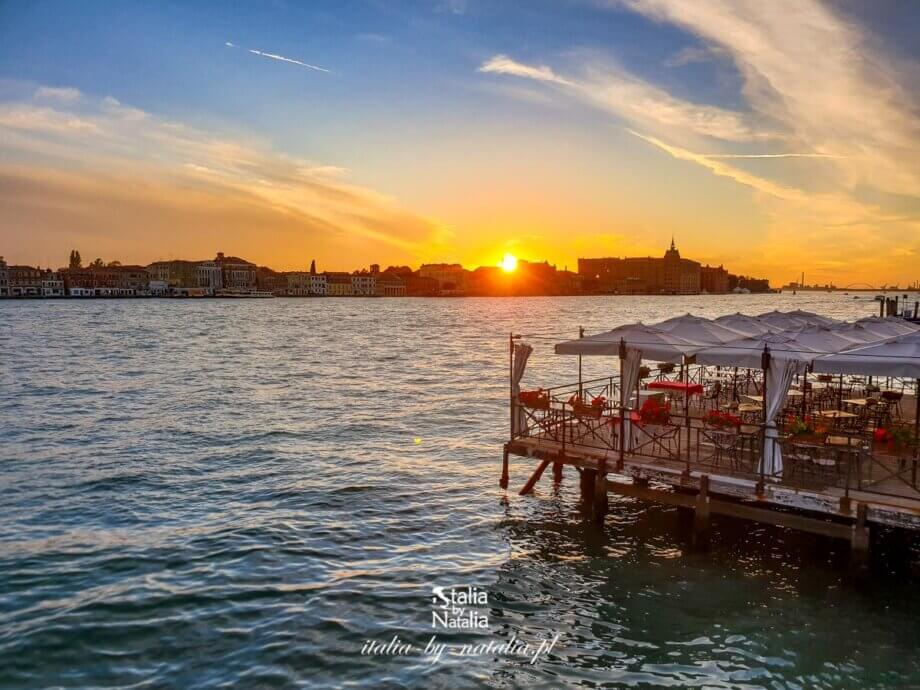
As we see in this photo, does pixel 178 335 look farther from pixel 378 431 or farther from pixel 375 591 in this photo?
pixel 375 591

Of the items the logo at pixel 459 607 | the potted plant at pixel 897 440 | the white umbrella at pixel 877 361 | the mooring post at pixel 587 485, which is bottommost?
the logo at pixel 459 607

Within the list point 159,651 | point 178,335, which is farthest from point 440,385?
point 178,335

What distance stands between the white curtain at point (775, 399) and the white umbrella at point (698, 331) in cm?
250

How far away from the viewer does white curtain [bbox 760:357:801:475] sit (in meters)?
13.1

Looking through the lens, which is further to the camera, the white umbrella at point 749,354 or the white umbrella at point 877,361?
the white umbrella at point 749,354

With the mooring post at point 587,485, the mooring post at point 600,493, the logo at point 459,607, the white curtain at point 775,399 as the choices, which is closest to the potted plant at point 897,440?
the white curtain at point 775,399

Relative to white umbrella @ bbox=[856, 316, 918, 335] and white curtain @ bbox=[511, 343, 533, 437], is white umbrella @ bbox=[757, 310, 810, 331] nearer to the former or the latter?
white umbrella @ bbox=[856, 316, 918, 335]

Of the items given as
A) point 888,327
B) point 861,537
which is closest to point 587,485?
point 861,537

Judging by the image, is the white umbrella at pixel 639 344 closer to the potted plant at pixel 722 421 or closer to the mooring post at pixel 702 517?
the potted plant at pixel 722 421

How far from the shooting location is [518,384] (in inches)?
659

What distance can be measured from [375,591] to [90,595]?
5.49 metres

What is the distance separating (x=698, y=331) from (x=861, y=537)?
6.61 meters

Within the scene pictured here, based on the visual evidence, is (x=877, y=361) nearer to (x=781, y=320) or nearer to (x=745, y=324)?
(x=745, y=324)

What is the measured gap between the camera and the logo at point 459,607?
39.9ft
